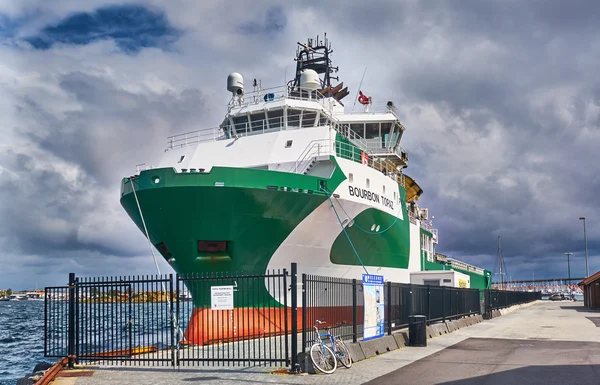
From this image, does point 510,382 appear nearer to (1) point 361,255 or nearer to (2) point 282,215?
(2) point 282,215

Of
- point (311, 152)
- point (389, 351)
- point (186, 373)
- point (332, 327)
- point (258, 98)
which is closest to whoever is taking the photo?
point (186, 373)

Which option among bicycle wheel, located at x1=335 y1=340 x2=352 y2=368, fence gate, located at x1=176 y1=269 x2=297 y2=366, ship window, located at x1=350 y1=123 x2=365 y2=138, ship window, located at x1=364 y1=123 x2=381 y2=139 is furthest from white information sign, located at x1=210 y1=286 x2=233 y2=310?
ship window, located at x1=364 y1=123 x2=381 y2=139

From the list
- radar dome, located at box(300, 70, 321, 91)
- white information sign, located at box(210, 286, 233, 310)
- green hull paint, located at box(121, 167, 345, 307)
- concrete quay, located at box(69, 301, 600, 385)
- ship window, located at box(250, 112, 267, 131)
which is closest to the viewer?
concrete quay, located at box(69, 301, 600, 385)

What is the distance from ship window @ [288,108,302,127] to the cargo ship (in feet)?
0.14

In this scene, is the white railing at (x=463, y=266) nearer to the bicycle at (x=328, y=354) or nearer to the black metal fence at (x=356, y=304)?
the black metal fence at (x=356, y=304)

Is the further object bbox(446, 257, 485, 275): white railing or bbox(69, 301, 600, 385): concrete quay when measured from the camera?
bbox(446, 257, 485, 275): white railing

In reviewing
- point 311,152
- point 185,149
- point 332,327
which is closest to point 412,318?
point 332,327

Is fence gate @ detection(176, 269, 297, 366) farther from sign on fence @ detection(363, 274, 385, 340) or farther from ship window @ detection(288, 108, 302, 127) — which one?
ship window @ detection(288, 108, 302, 127)

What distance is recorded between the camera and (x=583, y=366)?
12.7 meters

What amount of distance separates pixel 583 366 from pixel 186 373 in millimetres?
8121

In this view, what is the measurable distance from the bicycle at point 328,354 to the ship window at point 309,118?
15.4 m

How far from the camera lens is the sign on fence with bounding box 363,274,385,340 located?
1464 cm

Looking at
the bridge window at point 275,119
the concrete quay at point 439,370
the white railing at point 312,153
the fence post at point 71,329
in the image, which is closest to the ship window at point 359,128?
the bridge window at point 275,119

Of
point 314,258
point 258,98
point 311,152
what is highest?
point 258,98
